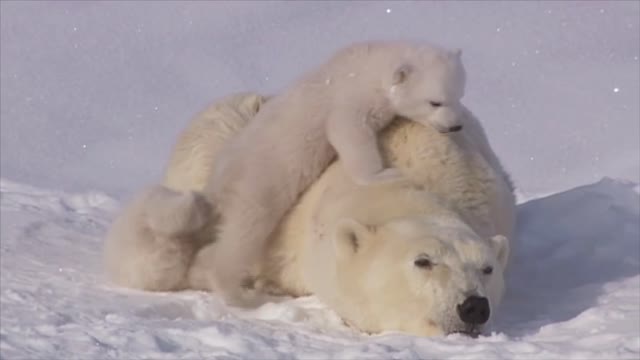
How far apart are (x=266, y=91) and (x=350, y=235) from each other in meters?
6.47

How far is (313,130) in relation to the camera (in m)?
6.52

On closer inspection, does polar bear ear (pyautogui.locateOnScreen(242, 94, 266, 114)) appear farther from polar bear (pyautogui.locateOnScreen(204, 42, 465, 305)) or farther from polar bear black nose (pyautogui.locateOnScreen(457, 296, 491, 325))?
polar bear black nose (pyautogui.locateOnScreen(457, 296, 491, 325))

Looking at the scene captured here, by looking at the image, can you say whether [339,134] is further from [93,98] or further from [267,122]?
[93,98]

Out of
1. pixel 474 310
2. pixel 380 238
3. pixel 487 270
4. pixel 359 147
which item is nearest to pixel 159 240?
pixel 359 147

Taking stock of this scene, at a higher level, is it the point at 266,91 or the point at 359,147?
the point at 359,147

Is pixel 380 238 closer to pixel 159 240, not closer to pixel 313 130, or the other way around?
pixel 313 130

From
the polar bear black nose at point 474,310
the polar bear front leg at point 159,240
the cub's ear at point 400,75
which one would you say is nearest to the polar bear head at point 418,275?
the polar bear black nose at point 474,310

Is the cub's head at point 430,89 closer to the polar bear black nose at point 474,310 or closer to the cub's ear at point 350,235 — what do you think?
the cub's ear at point 350,235

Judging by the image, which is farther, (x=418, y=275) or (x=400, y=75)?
(x=400, y=75)

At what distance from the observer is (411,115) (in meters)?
6.53

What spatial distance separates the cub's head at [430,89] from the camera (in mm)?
6449

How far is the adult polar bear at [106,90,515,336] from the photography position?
5527 mm

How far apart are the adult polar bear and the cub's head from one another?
0.08 m

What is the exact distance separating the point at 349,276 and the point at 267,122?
1.10m
